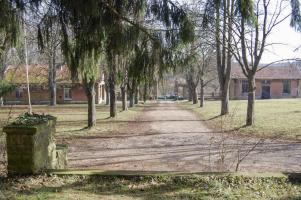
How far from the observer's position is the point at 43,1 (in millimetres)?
6602

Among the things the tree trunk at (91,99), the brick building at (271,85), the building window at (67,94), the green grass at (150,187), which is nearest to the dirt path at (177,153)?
the green grass at (150,187)

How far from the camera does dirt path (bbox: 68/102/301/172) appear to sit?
38.0ft

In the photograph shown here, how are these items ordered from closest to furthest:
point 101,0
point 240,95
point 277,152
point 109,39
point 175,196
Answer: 1. point 175,196
2. point 101,0
3. point 109,39
4. point 277,152
5. point 240,95

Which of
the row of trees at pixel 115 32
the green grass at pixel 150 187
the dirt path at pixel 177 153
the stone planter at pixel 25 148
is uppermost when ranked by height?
the row of trees at pixel 115 32

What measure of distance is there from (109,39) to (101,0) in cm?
71

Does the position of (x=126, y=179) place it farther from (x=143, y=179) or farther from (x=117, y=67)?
(x=117, y=67)

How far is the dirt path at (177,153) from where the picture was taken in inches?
456

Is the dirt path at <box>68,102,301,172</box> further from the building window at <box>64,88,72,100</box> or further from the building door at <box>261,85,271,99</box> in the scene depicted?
the building door at <box>261,85,271,99</box>

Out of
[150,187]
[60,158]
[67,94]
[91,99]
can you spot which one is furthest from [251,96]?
[67,94]

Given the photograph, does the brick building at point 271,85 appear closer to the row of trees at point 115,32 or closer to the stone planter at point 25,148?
the row of trees at point 115,32

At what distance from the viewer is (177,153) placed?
1441cm

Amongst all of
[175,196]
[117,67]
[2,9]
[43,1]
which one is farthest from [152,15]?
[175,196]

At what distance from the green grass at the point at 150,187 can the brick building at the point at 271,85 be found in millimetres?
68618

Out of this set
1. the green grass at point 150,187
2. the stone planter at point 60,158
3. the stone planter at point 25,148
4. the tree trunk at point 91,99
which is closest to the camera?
the green grass at point 150,187
